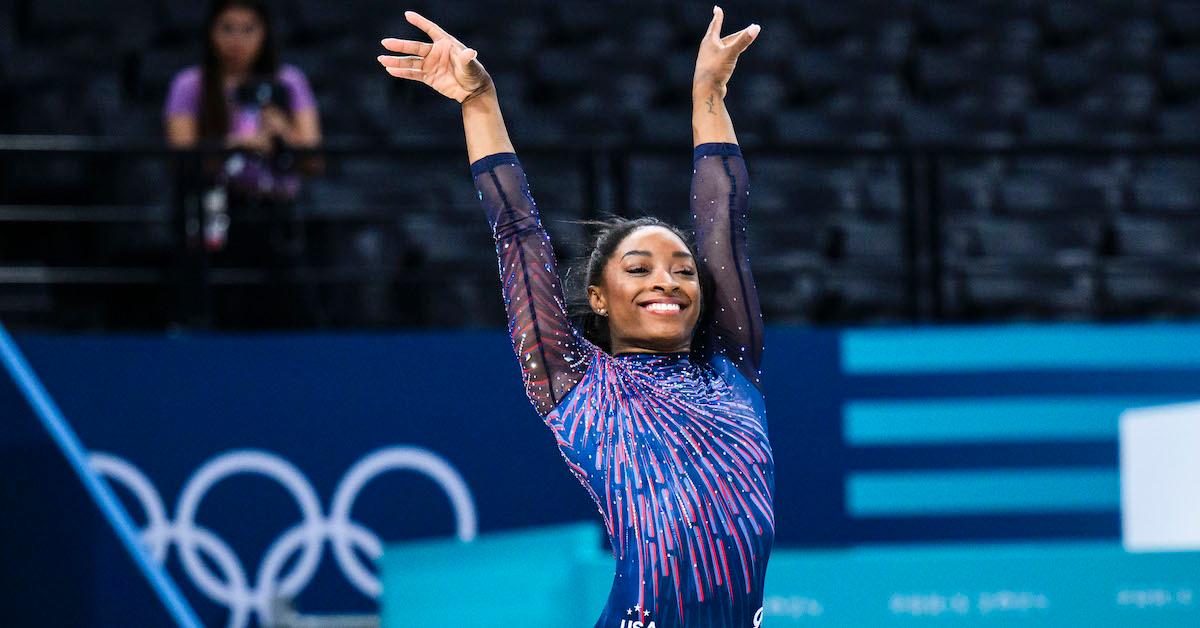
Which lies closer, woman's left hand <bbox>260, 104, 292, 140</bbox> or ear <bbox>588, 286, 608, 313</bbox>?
ear <bbox>588, 286, 608, 313</bbox>

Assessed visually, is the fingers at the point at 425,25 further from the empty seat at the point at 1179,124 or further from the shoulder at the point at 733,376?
the empty seat at the point at 1179,124

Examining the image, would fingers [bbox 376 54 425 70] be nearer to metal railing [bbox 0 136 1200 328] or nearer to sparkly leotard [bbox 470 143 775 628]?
sparkly leotard [bbox 470 143 775 628]

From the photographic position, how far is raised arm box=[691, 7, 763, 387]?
10.1 feet

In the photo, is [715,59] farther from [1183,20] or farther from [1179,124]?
[1183,20]

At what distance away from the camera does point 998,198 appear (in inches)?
285

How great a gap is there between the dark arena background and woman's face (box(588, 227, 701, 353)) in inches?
75.4

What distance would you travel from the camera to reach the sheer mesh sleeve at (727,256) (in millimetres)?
3076

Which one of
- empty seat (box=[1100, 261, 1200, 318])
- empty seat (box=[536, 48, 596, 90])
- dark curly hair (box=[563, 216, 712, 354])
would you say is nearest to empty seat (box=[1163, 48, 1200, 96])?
empty seat (box=[1100, 261, 1200, 318])

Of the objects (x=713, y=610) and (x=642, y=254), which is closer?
(x=713, y=610)

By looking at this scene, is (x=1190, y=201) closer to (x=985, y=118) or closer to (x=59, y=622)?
(x=985, y=118)

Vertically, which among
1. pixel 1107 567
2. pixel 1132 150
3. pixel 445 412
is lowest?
pixel 1107 567

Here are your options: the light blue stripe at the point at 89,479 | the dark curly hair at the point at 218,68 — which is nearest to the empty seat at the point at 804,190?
the dark curly hair at the point at 218,68

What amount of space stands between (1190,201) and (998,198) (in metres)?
0.94

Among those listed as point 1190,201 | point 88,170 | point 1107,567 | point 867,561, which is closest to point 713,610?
point 867,561
